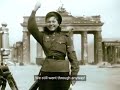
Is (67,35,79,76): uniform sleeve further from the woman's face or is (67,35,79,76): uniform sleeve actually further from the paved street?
the paved street

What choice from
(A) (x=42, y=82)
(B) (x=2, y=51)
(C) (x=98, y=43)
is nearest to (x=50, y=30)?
(A) (x=42, y=82)

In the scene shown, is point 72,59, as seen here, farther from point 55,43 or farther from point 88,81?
point 88,81

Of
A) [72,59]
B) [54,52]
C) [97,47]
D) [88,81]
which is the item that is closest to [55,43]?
[54,52]

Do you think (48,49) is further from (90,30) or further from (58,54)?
(90,30)

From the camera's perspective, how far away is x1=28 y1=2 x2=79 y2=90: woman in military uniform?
12.7 ft

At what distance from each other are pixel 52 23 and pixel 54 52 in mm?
228

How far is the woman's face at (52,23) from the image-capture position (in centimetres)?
391

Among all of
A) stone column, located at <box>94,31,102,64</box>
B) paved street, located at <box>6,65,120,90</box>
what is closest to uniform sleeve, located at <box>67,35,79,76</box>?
paved street, located at <box>6,65,120,90</box>

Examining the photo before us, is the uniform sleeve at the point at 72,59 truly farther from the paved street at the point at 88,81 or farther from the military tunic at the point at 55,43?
the paved street at the point at 88,81

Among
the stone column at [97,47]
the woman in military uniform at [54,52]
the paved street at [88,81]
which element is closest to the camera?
the woman in military uniform at [54,52]

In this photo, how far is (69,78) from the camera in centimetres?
383

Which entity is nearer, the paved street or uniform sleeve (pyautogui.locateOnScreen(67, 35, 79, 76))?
uniform sleeve (pyautogui.locateOnScreen(67, 35, 79, 76))

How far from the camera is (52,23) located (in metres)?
3.91

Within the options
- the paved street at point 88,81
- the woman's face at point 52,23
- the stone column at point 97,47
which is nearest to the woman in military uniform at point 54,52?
the woman's face at point 52,23
